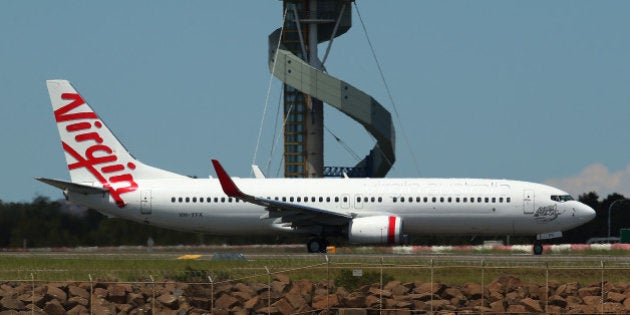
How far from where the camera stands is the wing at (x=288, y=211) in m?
50.8

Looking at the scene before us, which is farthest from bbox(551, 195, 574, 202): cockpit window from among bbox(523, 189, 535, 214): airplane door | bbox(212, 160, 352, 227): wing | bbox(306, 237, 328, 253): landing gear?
bbox(306, 237, 328, 253): landing gear

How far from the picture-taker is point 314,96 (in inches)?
3273

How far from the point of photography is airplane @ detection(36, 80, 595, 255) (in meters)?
52.1

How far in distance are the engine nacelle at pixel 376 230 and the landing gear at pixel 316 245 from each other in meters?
1.37

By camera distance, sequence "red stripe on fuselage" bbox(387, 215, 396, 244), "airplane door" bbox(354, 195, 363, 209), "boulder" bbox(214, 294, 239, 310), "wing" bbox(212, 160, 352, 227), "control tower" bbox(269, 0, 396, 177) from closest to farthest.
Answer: "boulder" bbox(214, 294, 239, 310)
"wing" bbox(212, 160, 352, 227)
"red stripe on fuselage" bbox(387, 215, 396, 244)
"airplane door" bbox(354, 195, 363, 209)
"control tower" bbox(269, 0, 396, 177)

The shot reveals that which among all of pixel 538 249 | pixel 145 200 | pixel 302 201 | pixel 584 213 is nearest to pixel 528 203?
pixel 538 249

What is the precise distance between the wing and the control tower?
97.7ft

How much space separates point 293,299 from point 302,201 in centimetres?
2519

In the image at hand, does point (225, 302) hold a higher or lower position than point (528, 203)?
lower

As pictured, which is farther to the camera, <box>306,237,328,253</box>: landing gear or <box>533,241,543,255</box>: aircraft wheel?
<box>306,237,328,253</box>: landing gear

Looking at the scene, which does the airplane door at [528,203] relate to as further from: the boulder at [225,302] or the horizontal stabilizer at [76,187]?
the boulder at [225,302]

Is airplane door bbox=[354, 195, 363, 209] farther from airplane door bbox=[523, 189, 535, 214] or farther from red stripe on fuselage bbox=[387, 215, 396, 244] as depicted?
airplane door bbox=[523, 189, 535, 214]

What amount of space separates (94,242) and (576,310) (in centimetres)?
3900

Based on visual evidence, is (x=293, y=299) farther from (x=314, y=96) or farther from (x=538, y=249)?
(x=314, y=96)
